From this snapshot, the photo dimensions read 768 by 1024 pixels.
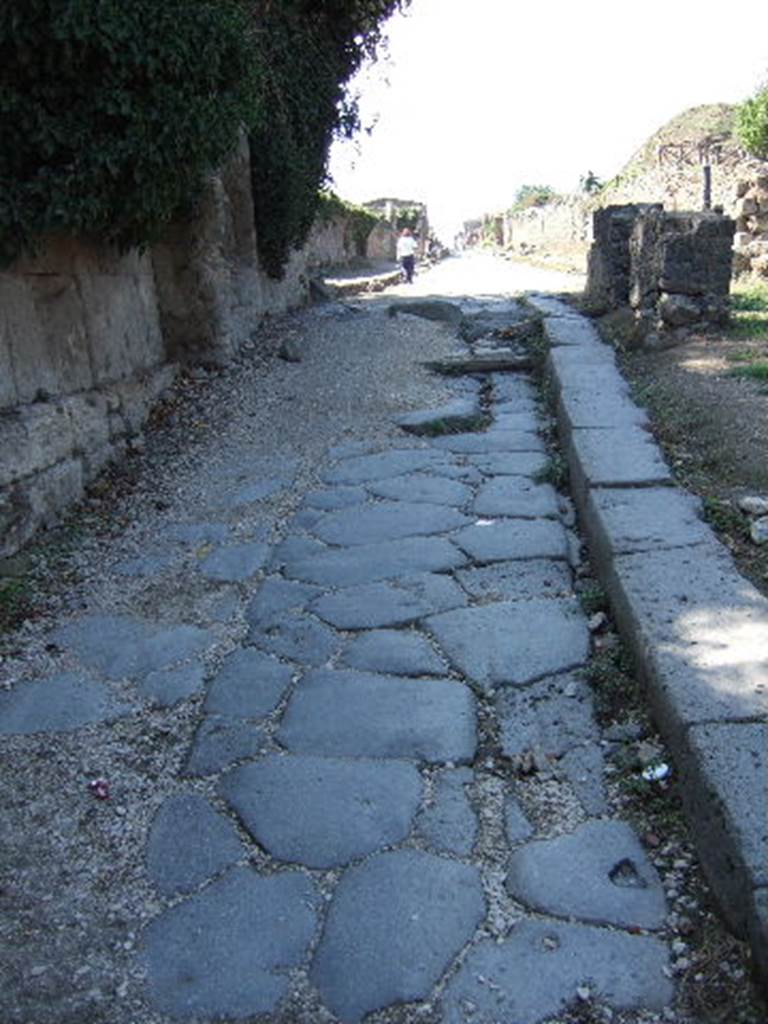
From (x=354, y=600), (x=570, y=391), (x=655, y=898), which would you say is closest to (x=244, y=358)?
(x=570, y=391)

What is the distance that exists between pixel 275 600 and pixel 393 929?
170cm

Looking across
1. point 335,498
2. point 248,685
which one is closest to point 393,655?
point 248,685

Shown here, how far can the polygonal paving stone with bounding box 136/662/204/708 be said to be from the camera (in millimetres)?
2772

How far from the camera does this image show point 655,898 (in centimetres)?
189

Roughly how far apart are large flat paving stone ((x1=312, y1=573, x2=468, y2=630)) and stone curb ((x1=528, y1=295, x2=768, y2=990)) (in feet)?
1.90

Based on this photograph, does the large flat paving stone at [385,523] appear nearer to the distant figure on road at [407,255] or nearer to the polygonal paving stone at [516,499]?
the polygonal paving stone at [516,499]

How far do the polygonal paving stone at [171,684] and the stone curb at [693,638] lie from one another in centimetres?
135

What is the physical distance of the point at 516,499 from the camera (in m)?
4.28

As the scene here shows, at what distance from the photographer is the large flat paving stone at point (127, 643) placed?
2.98 metres

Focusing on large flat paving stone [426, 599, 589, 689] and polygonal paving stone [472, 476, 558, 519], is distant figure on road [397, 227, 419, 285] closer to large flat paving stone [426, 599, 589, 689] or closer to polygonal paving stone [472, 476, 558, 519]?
polygonal paving stone [472, 476, 558, 519]

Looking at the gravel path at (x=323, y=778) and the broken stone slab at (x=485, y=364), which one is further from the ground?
the broken stone slab at (x=485, y=364)

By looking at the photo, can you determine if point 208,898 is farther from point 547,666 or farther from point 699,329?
point 699,329

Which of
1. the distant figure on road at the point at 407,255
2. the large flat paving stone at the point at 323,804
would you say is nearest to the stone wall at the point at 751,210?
the distant figure on road at the point at 407,255

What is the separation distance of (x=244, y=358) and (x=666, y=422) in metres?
3.62
